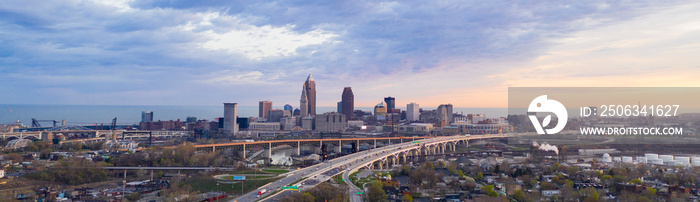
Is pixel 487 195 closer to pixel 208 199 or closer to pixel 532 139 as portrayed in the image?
pixel 208 199

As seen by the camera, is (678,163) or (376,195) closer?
(376,195)

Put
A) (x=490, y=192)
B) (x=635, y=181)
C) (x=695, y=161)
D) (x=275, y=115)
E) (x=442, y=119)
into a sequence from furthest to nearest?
(x=275, y=115) → (x=442, y=119) → (x=695, y=161) → (x=635, y=181) → (x=490, y=192)

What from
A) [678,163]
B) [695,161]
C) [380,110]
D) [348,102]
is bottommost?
[678,163]

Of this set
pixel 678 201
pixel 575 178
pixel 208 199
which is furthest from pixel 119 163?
pixel 678 201

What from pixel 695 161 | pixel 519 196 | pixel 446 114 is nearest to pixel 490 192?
pixel 519 196

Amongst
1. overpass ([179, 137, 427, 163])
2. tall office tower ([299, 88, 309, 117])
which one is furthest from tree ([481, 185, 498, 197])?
tall office tower ([299, 88, 309, 117])

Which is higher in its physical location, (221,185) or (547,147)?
(547,147)

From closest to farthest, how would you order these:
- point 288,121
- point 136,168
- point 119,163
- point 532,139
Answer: point 136,168
point 119,163
point 532,139
point 288,121

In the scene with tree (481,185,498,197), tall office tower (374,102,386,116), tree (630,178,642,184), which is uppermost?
tall office tower (374,102,386,116)

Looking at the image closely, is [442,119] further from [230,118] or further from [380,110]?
[230,118]

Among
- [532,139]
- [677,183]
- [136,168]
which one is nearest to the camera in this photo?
[677,183]

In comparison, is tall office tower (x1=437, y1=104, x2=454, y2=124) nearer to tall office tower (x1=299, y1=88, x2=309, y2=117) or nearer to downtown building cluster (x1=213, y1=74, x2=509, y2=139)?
downtown building cluster (x1=213, y1=74, x2=509, y2=139)
